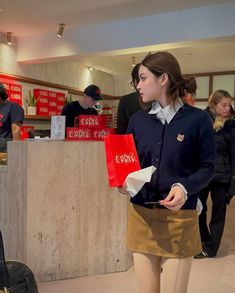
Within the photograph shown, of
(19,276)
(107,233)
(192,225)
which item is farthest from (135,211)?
(107,233)

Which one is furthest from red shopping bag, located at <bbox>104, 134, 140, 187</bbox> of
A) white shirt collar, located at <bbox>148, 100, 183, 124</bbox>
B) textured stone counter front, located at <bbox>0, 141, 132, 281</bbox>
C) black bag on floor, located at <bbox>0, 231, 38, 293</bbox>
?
textured stone counter front, located at <bbox>0, 141, 132, 281</bbox>

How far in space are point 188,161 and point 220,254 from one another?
2.36 meters

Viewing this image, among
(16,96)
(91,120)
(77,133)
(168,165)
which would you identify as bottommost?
(168,165)

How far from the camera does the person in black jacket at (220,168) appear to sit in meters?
3.14

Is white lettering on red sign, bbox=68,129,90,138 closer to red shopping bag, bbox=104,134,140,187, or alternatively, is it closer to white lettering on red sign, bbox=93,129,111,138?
white lettering on red sign, bbox=93,129,111,138

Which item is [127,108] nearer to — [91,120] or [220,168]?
[91,120]

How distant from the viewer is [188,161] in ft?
4.10

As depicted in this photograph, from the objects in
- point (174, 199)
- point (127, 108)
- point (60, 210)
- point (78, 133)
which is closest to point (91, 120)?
point (78, 133)

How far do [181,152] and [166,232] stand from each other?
0.29m

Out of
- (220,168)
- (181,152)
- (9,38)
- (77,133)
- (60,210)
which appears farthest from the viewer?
(9,38)

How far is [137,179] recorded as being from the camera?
1157 mm

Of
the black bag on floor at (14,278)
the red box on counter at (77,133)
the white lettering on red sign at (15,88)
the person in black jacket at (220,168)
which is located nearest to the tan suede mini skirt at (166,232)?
the black bag on floor at (14,278)

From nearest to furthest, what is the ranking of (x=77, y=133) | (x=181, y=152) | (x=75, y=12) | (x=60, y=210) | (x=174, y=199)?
1. (x=174, y=199)
2. (x=181, y=152)
3. (x=60, y=210)
4. (x=77, y=133)
5. (x=75, y=12)

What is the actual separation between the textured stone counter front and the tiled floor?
0.27ft
